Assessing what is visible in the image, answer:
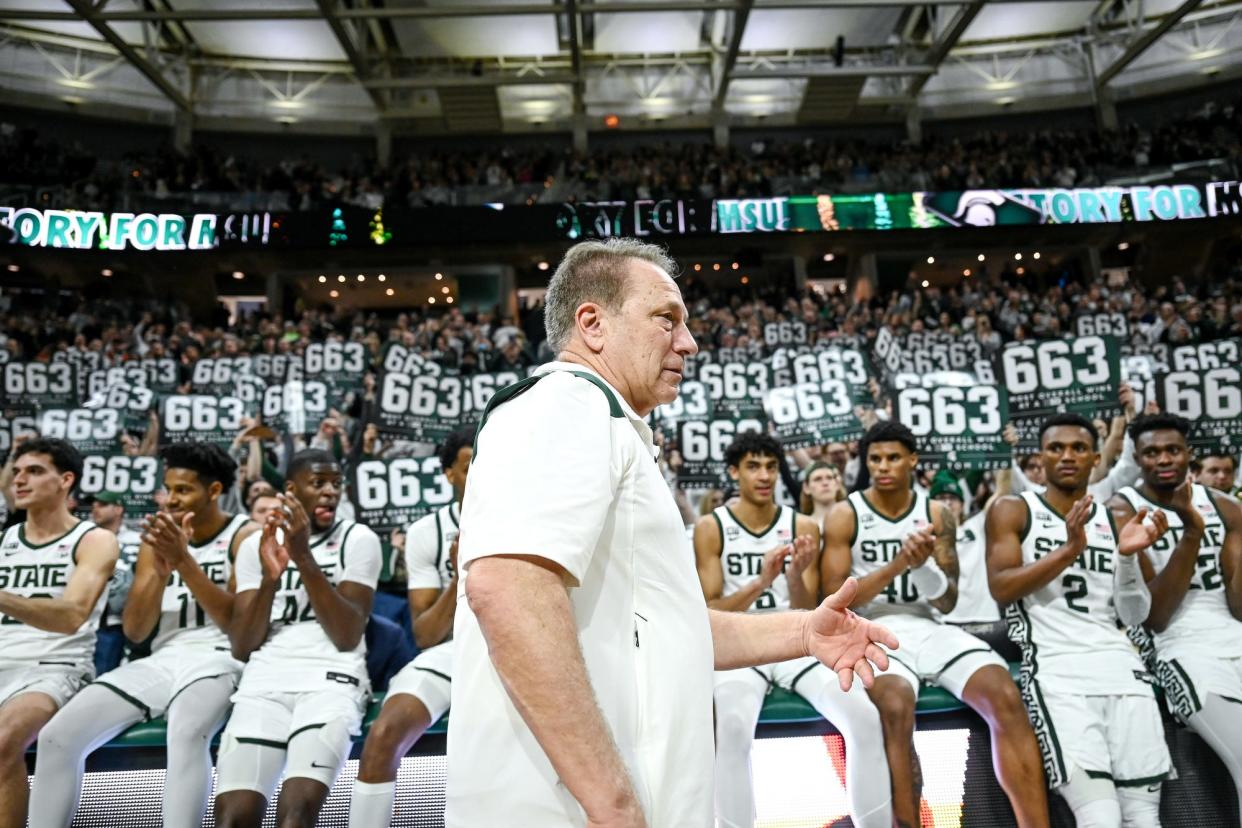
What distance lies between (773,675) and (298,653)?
7.25 ft

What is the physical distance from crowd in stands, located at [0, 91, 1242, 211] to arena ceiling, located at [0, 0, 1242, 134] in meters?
1.17

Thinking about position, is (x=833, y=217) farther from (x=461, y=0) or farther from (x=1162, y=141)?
(x=461, y=0)

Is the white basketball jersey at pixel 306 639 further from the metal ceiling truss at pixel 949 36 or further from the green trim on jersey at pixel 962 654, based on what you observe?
the metal ceiling truss at pixel 949 36

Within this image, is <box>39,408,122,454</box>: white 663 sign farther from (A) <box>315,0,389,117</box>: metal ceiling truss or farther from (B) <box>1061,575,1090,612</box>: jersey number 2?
(A) <box>315,0,389,117</box>: metal ceiling truss

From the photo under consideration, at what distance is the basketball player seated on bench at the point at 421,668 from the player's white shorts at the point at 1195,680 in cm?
312

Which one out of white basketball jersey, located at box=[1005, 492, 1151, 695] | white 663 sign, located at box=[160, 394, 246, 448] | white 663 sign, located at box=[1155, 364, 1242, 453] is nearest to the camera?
white basketball jersey, located at box=[1005, 492, 1151, 695]

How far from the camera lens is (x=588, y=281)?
1.69 meters

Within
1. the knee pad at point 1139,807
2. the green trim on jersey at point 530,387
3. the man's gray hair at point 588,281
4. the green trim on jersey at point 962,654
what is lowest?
the knee pad at point 1139,807

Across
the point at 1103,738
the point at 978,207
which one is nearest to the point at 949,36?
the point at 978,207

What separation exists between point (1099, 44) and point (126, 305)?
25.0 meters

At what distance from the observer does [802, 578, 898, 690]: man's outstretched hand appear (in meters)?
1.66

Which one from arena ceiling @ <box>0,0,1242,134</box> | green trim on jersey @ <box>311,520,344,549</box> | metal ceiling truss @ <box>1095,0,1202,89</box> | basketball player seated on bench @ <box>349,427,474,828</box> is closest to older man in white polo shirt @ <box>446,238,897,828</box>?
basketball player seated on bench @ <box>349,427,474,828</box>

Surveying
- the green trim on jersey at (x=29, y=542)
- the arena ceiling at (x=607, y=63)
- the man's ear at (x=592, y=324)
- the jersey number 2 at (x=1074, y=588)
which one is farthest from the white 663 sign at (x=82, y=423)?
the arena ceiling at (x=607, y=63)

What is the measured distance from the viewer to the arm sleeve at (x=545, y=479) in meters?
1.27
